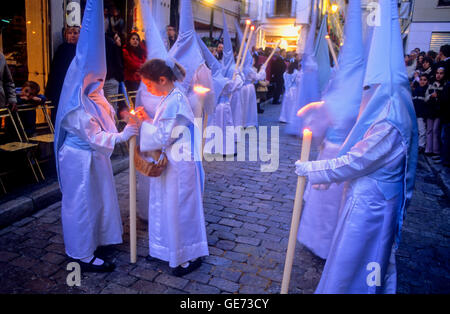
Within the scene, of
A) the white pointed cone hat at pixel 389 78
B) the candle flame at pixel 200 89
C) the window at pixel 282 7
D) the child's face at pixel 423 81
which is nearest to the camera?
the white pointed cone hat at pixel 389 78

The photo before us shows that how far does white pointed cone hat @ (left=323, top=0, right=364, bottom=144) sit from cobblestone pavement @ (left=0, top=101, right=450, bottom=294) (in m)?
1.54

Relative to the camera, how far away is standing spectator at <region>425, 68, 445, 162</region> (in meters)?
7.98

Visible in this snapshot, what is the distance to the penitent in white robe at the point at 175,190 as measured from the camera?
10.4 feet

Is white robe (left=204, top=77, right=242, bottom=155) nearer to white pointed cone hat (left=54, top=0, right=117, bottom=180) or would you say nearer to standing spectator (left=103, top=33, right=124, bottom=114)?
standing spectator (left=103, top=33, right=124, bottom=114)

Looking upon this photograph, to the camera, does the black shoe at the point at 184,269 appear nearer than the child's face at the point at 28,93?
Yes

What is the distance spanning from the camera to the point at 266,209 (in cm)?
511

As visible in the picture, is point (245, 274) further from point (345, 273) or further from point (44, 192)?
point (44, 192)

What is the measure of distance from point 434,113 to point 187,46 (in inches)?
241

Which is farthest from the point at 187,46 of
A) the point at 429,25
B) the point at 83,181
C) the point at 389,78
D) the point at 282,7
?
the point at 282,7

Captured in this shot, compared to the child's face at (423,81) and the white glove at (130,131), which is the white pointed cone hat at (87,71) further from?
the child's face at (423,81)

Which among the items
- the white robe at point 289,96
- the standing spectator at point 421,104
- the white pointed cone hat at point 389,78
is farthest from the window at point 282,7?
the white pointed cone hat at point 389,78

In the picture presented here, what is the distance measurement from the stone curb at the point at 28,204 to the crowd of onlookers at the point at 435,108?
748 centimetres

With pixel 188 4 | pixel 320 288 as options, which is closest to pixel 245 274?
pixel 320 288

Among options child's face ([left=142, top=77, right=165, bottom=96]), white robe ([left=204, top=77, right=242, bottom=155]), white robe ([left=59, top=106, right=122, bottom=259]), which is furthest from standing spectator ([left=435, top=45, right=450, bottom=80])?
white robe ([left=59, top=106, right=122, bottom=259])
